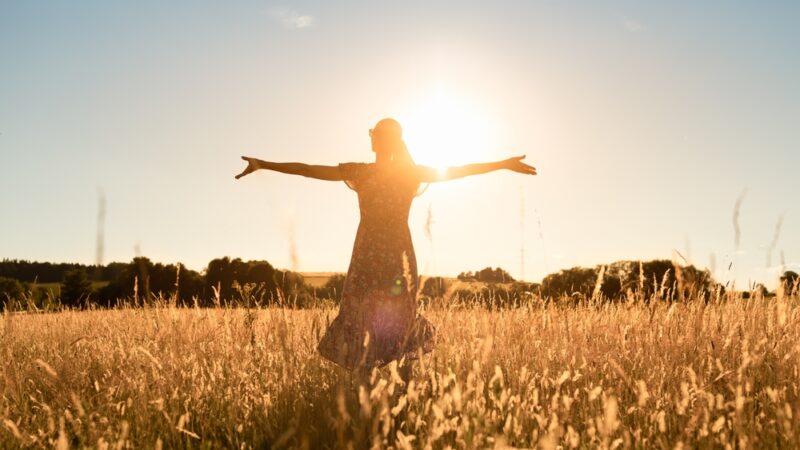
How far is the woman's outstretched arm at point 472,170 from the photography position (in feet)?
16.2

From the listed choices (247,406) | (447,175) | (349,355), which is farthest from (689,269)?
(247,406)

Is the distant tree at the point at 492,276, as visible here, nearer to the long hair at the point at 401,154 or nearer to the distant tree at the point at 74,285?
the long hair at the point at 401,154

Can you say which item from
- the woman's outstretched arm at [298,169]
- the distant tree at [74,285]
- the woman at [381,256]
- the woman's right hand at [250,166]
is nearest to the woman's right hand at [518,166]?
the woman at [381,256]

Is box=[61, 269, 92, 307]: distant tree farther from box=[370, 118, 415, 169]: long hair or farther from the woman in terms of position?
box=[370, 118, 415, 169]: long hair

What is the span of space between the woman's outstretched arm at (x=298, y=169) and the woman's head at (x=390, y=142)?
406 mm

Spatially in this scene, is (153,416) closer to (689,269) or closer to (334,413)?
(334,413)

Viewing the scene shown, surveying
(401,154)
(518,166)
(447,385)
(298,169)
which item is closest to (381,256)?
(401,154)

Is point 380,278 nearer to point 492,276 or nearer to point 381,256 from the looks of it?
point 381,256

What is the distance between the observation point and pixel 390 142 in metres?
4.75

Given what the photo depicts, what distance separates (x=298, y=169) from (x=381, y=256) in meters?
1.08

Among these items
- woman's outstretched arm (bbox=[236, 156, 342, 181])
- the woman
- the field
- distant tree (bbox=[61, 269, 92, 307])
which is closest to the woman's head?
the woman

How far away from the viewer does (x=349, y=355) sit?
4156mm

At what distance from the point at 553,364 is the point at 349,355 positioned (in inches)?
67.3

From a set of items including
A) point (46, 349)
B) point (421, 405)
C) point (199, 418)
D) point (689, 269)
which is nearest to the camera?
point (199, 418)
